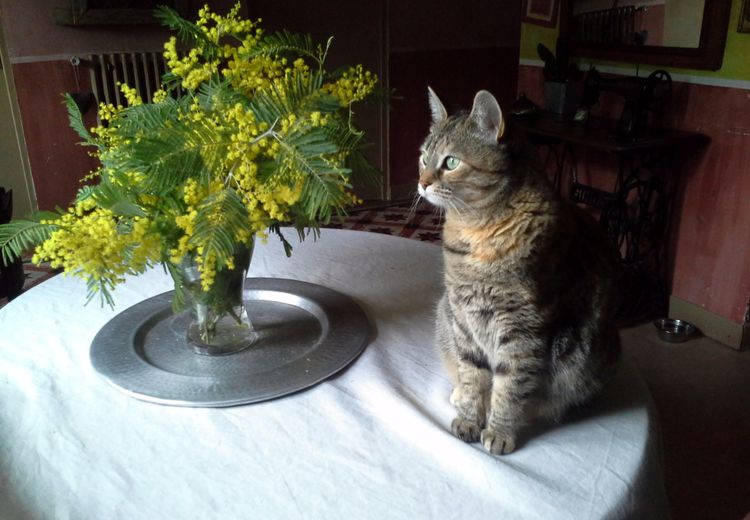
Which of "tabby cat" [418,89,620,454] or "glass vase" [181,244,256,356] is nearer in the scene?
"tabby cat" [418,89,620,454]

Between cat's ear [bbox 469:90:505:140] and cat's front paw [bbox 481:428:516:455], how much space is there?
0.45m

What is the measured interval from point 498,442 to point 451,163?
44 cm

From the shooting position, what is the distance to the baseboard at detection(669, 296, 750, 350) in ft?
8.36

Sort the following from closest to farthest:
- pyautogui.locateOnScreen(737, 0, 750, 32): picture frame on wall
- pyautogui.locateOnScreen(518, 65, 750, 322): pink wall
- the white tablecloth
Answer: the white tablecloth < pyautogui.locateOnScreen(737, 0, 750, 32): picture frame on wall < pyautogui.locateOnScreen(518, 65, 750, 322): pink wall

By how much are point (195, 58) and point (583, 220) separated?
0.72 metres

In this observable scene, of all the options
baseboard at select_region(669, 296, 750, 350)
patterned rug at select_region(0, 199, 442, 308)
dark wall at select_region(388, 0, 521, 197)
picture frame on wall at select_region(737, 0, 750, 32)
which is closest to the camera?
picture frame on wall at select_region(737, 0, 750, 32)

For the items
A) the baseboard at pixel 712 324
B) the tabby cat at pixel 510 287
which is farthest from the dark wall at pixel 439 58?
the tabby cat at pixel 510 287

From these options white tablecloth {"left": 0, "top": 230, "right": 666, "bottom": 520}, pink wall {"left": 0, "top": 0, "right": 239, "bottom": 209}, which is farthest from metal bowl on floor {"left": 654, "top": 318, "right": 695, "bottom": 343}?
pink wall {"left": 0, "top": 0, "right": 239, "bottom": 209}

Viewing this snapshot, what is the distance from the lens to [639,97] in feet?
8.07

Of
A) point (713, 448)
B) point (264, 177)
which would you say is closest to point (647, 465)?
point (264, 177)

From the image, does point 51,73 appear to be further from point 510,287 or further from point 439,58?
point 510,287

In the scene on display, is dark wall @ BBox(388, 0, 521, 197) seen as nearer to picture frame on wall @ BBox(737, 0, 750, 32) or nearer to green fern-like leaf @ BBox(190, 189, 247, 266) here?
picture frame on wall @ BBox(737, 0, 750, 32)

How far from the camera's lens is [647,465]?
36.9 inches

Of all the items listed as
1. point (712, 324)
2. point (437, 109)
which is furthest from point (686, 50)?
point (437, 109)
